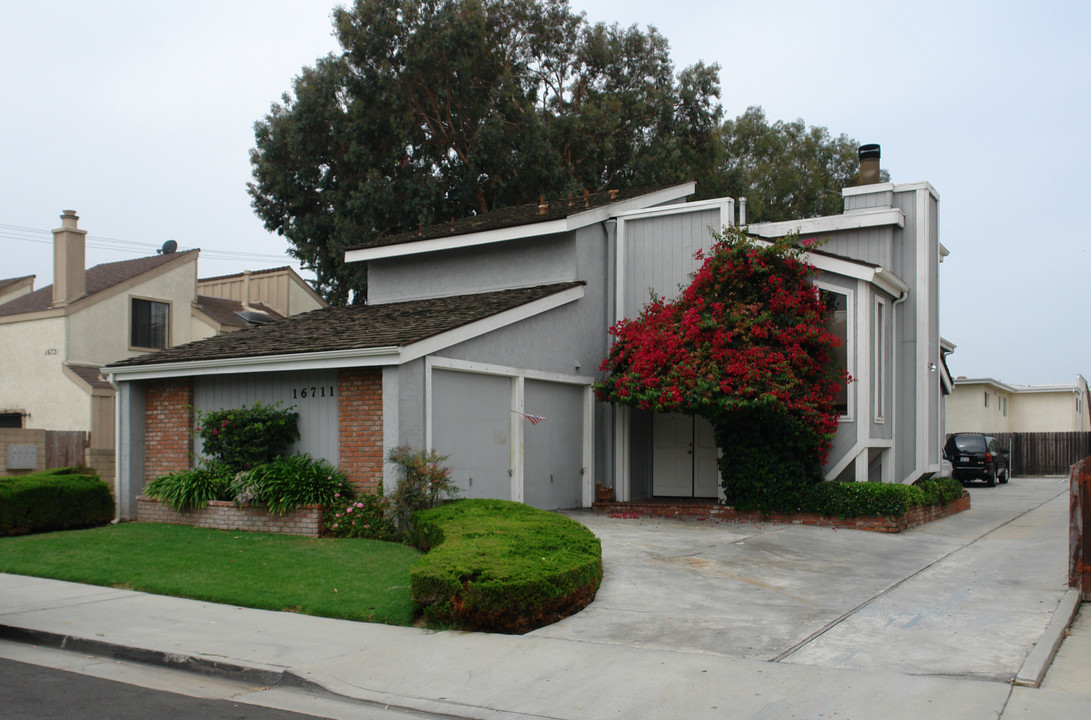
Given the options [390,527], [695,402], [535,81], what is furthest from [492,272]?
[535,81]

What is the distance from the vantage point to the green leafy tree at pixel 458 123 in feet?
97.5

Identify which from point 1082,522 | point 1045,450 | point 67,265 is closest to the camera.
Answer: point 1082,522

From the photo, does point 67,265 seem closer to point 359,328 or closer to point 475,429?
point 359,328

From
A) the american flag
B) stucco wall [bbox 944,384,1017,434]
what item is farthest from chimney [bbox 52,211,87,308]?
stucco wall [bbox 944,384,1017,434]

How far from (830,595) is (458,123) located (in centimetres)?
2484

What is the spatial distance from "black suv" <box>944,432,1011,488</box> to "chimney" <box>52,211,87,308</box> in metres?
27.0

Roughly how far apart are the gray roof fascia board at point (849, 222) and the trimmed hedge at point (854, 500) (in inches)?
200

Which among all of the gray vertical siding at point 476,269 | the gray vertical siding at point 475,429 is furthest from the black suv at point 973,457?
the gray vertical siding at point 475,429

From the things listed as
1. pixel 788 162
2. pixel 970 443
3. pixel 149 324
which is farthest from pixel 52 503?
pixel 788 162

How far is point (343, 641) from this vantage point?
776 cm

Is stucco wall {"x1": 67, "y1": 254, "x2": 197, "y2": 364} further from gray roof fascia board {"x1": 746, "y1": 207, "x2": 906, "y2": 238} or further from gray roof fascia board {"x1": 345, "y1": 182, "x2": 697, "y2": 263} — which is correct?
gray roof fascia board {"x1": 746, "y1": 207, "x2": 906, "y2": 238}

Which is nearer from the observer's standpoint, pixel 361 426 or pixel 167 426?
pixel 361 426

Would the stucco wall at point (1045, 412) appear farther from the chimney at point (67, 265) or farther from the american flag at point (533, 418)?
the chimney at point (67, 265)

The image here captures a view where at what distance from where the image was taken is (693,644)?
755 cm
